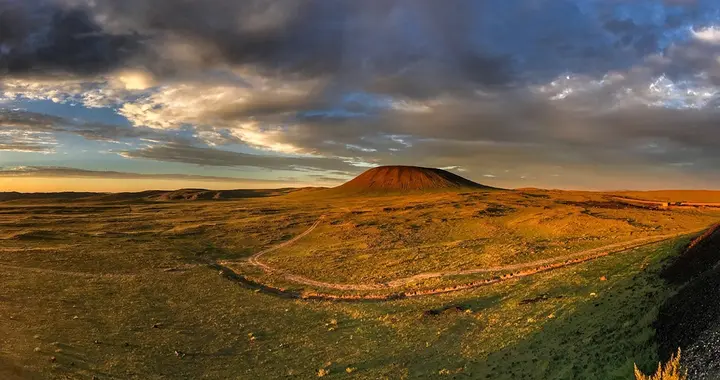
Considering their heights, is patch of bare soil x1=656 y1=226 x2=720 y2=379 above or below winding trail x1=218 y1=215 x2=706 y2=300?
above

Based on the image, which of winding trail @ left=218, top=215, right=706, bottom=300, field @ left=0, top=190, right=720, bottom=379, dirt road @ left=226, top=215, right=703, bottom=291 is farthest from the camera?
dirt road @ left=226, top=215, right=703, bottom=291

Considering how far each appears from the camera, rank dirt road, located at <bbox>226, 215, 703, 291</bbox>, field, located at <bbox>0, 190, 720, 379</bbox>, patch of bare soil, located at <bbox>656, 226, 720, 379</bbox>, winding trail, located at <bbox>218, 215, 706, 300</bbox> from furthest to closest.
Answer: dirt road, located at <bbox>226, 215, 703, 291</bbox>
winding trail, located at <bbox>218, 215, 706, 300</bbox>
field, located at <bbox>0, 190, 720, 379</bbox>
patch of bare soil, located at <bbox>656, 226, 720, 379</bbox>

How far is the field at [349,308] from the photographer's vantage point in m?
26.1

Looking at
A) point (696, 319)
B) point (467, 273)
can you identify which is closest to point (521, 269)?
point (467, 273)

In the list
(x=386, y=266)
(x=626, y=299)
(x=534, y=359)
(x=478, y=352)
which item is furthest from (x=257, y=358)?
(x=386, y=266)

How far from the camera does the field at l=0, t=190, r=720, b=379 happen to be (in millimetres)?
26141

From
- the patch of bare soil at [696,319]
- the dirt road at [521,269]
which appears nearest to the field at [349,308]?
the dirt road at [521,269]

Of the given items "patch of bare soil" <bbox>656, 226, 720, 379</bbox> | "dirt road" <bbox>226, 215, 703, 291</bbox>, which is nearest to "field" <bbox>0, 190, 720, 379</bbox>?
"dirt road" <bbox>226, 215, 703, 291</bbox>

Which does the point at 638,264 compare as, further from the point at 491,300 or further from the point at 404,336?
the point at 404,336

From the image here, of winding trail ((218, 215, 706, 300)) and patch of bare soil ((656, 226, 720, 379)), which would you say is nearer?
patch of bare soil ((656, 226, 720, 379))

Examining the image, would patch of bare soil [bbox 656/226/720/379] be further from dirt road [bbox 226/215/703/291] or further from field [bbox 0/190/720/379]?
dirt road [bbox 226/215/703/291]

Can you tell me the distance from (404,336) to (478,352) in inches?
262

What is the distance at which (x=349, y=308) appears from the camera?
4181cm

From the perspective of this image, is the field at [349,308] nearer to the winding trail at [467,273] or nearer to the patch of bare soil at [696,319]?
the winding trail at [467,273]
